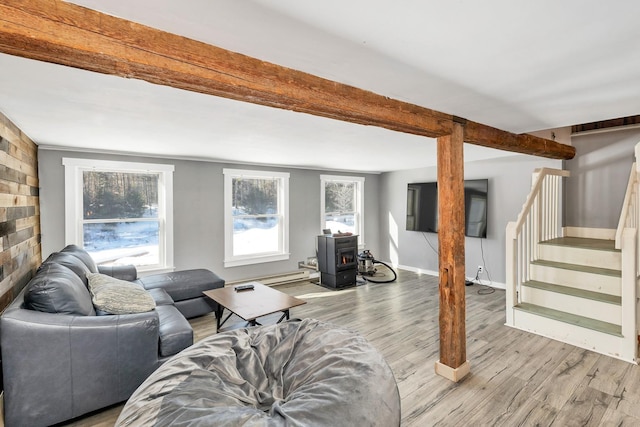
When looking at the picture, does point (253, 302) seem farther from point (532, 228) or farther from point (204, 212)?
point (532, 228)

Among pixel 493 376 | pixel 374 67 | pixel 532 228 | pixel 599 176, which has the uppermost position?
pixel 374 67

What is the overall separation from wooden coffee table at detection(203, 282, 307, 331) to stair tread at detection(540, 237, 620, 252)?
340 centimetres

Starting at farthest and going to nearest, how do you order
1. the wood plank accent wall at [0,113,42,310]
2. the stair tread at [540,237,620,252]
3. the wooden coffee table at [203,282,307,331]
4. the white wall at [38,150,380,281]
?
the white wall at [38,150,380,281]
the stair tread at [540,237,620,252]
the wooden coffee table at [203,282,307,331]
the wood plank accent wall at [0,113,42,310]

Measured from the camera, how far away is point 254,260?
5531mm

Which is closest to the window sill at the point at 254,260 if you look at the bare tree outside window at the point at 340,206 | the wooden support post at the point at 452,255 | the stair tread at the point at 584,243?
the bare tree outside window at the point at 340,206

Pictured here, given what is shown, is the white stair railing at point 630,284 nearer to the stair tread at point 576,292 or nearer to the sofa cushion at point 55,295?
the stair tread at point 576,292

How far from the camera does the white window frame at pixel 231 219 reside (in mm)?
5211

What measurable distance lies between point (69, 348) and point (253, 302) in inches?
59.7

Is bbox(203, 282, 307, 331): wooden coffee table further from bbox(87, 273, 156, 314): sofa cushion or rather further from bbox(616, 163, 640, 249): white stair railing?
bbox(616, 163, 640, 249): white stair railing

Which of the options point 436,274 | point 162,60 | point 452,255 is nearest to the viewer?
point 162,60

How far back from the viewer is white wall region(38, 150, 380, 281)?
12.7 ft

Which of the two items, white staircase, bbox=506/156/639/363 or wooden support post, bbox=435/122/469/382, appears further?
white staircase, bbox=506/156/639/363

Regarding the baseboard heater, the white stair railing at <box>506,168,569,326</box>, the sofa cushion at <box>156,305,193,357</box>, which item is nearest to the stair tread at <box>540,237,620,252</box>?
the white stair railing at <box>506,168,569,326</box>

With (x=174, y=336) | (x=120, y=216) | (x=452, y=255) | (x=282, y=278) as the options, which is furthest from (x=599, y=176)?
(x=120, y=216)
